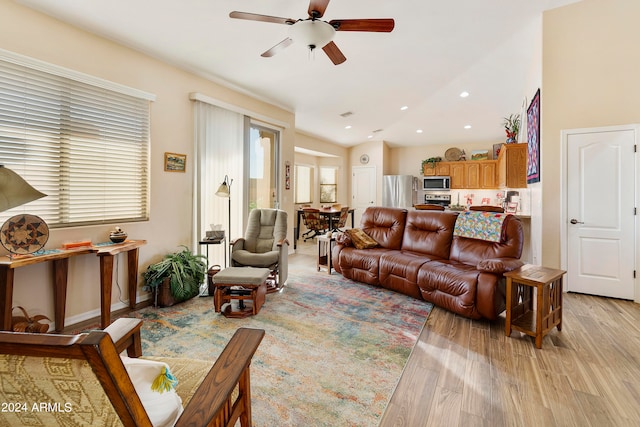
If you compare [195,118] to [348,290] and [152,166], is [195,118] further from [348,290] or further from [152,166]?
[348,290]

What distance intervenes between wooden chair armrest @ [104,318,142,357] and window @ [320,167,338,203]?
7.98m

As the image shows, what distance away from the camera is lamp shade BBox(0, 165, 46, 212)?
5.32 feet

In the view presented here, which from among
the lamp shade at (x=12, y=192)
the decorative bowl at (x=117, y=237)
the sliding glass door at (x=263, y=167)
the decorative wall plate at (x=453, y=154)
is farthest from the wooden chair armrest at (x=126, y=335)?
the decorative wall plate at (x=453, y=154)

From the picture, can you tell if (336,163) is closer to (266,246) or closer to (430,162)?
(430,162)

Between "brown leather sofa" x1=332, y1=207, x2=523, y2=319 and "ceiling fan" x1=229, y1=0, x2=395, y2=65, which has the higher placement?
"ceiling fan" x1=229, y1=0, x2=395, y2=65

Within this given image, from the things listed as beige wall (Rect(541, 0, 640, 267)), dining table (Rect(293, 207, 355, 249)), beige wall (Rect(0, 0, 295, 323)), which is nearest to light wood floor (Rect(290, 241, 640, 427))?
beige wall (Rect(541, 0, 640, 267))

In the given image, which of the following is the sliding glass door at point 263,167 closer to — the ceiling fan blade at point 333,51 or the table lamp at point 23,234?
the ceiling fan blade at point 333,51

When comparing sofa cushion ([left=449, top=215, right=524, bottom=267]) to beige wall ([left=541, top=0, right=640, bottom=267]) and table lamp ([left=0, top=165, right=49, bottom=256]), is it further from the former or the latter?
table lamp ([left=0, top=165, right=49, bottom=256])

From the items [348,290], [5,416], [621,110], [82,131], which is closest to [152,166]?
[82,131]

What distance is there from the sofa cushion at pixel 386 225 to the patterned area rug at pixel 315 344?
741 millimetres

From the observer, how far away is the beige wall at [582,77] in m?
3.32

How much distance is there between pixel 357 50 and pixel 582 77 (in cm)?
264

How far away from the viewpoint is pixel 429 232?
3.92m

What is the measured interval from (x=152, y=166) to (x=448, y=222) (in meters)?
3.57
